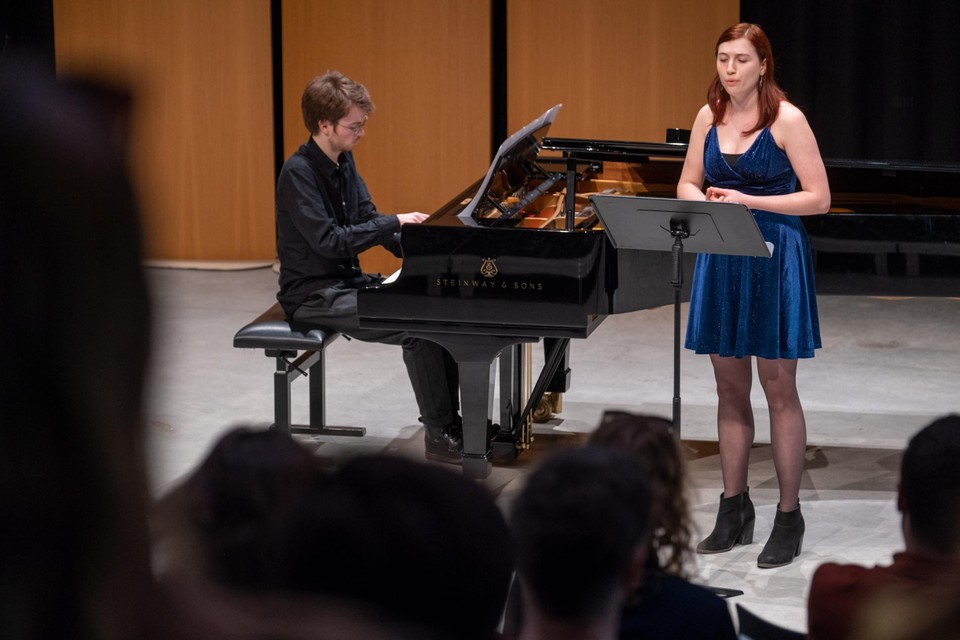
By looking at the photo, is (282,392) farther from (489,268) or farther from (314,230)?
(489,268)

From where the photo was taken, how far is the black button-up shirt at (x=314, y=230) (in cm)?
451

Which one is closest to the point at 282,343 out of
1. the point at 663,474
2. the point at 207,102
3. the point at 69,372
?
the point at 663,474

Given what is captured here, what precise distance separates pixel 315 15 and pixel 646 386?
4.69 meters

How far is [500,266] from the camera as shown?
13.1 ft

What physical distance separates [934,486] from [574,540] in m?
0.74

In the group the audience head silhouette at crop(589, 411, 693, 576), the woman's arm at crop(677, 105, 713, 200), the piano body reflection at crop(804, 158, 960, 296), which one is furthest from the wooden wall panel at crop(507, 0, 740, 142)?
the audience head silhouette at crop(589, 411, 693, 576)

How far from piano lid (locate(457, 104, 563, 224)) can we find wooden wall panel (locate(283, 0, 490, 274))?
4.45 metres

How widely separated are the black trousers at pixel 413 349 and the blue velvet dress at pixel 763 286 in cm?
118

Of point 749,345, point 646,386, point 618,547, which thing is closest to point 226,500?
point 618,547

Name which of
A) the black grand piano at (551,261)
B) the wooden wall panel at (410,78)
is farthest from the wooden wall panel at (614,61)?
the black grand piano at (551,261)

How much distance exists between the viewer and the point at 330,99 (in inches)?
178

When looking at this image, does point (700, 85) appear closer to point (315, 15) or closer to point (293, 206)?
point (315, 15)

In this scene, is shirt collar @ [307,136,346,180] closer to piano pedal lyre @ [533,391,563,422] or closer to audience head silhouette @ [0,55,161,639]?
piano pedal lyre @ [533,391,563,422]

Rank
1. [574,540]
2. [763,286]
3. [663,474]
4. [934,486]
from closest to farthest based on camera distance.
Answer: [574,540] < [934,486] < [663,474] < [763,286]
